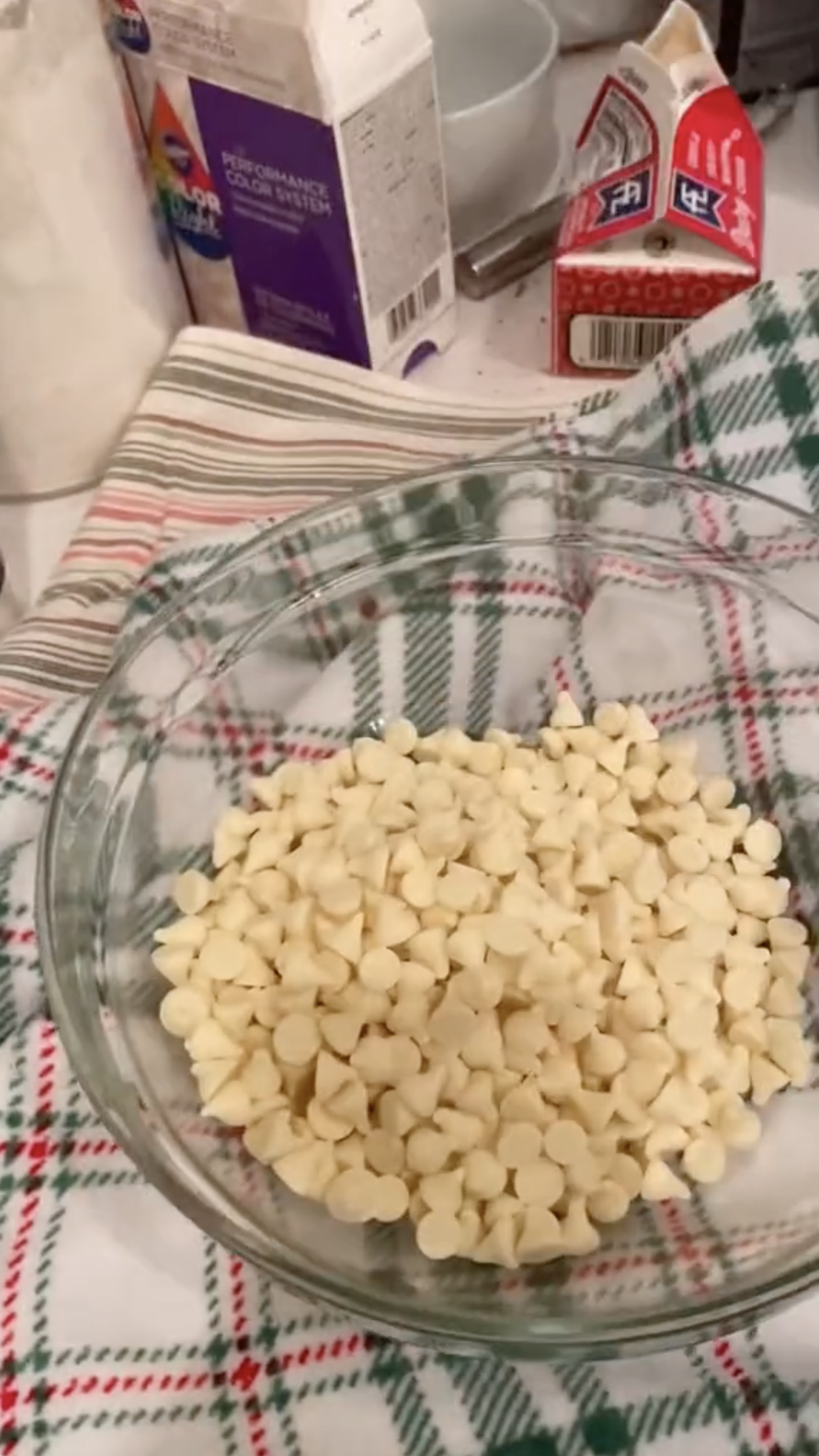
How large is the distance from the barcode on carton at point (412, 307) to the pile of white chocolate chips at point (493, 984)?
0.23m

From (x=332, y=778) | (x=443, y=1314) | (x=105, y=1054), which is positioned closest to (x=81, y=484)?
(x=332, y=778)

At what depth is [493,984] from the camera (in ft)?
1.55

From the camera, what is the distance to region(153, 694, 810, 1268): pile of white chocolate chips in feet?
1.46

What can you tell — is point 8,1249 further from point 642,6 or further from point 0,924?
point 642,6

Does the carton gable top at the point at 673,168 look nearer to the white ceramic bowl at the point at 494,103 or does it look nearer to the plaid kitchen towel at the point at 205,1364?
the white ceramic bowl at the point at 494,103

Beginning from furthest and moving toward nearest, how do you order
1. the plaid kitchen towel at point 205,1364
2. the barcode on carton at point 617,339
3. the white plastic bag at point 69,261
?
the barcode on carton at point 617,339 → the white plastic bag at point 69,261 → the plaid kitchen towel at point 205,1364

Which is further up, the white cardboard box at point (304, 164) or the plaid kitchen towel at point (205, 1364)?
the white cardboard box at point (304, 164)

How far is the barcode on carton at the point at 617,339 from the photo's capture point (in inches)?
26.2

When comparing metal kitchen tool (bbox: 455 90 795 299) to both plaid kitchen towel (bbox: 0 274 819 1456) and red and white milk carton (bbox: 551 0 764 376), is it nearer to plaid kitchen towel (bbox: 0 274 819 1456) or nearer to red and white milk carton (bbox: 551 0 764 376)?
red and white milk carton (bbox: 551 0 764 376)

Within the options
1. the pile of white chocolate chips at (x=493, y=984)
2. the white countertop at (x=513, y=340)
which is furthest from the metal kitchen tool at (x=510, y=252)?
the pile of white chocolate chips at (x=493, y=984)

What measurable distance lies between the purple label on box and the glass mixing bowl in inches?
4.7

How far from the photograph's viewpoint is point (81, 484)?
69 centimetres

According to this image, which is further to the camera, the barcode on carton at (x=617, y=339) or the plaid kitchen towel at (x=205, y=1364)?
the barcode on carton at (x=617, y=339)

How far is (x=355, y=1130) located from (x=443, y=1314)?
0.08 m
